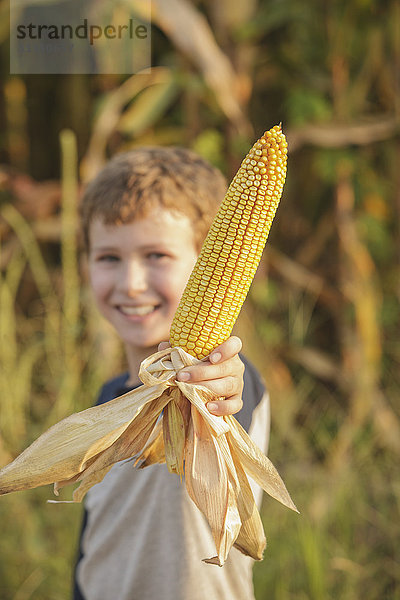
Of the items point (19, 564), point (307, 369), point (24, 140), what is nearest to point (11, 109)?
point (24, 140)

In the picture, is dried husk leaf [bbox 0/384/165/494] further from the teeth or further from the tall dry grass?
the tall dry grass

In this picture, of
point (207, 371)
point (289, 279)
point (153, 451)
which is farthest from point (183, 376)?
point (289, 279)

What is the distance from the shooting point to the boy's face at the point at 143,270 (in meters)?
0.88

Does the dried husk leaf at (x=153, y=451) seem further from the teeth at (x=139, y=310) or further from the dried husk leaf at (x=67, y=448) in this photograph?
the teeth at (x=139, y=310)

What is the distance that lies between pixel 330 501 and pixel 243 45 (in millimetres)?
1539

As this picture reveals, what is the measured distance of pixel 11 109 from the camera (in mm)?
2975

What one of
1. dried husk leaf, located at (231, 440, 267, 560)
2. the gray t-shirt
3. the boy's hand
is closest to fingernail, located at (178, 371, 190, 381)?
the boy's hand

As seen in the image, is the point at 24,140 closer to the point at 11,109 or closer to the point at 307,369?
the point at 11,109

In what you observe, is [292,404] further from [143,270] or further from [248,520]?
[248,520]

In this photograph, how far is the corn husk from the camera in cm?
59

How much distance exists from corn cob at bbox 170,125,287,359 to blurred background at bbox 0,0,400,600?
998 mm

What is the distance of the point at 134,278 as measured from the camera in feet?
2.88

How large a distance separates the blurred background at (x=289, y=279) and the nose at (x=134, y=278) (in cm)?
76

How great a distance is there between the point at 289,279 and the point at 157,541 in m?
1.51
